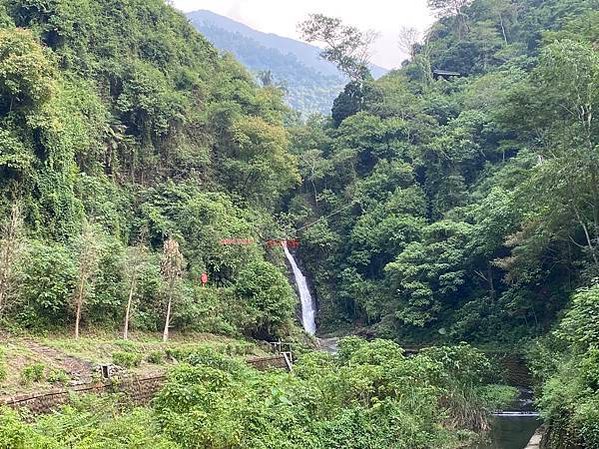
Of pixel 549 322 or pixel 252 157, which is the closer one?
pixel 549 322

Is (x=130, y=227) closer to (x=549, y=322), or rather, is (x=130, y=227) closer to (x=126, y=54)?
(x=126, y=54)

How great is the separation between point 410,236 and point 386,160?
8.05 m

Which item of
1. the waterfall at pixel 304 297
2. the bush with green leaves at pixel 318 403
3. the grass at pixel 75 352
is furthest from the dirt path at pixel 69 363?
the waterfall at pixel 304 297

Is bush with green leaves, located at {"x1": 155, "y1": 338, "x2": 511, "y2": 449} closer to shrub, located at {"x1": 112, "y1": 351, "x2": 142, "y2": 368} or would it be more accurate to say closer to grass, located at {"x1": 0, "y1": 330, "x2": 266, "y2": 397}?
shrub, located at {"x1": 112, "y1": 351, "x2": 142, "y2": 368}

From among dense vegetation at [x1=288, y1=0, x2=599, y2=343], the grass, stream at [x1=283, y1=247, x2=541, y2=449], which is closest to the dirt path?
the grass

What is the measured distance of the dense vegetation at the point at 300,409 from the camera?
864 cm

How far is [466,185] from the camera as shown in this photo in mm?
38656

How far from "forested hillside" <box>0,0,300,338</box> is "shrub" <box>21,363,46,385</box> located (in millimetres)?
4036

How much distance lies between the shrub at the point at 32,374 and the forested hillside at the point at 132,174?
404 centimetres

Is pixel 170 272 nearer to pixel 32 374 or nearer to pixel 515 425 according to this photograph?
pixel 32 374

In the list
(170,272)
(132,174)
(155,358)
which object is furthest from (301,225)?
(155,358)

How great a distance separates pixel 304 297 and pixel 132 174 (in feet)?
43.8

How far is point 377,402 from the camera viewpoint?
47.4 ft

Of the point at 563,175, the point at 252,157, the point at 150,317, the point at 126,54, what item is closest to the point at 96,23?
the point at 126,54
